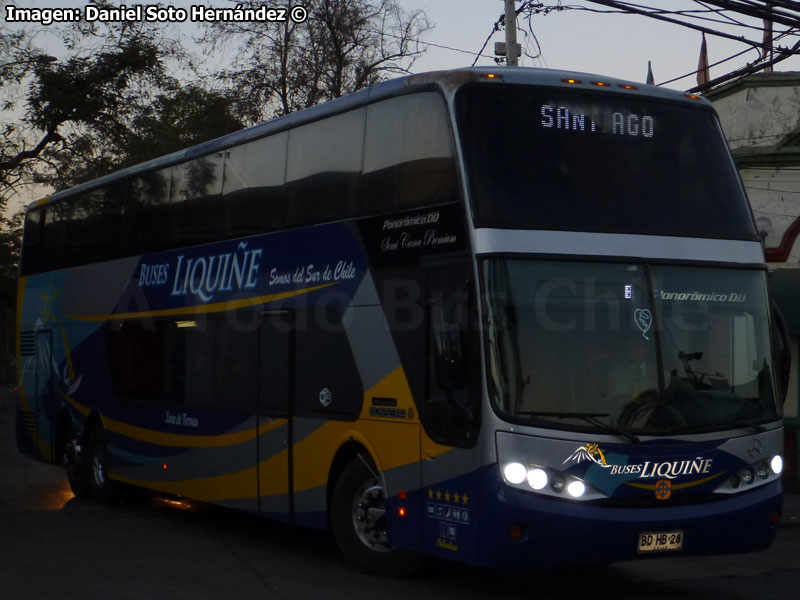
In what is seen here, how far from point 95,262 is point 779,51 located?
29.9 ft

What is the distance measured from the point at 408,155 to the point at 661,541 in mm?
3521

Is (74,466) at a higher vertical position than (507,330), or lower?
lower

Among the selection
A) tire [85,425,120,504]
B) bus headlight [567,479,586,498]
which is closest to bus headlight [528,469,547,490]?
bus headlight [567,479,586,498]

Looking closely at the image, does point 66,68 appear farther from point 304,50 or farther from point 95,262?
point 95,262

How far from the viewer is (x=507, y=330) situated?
8.30 meters

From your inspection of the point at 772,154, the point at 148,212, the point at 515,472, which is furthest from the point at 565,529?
the point at 772,154

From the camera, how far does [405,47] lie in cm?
3238

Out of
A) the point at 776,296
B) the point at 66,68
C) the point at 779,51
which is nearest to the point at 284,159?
the point at 779,51

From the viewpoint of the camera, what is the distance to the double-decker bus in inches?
325

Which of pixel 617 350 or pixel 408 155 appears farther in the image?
pixel 408 155

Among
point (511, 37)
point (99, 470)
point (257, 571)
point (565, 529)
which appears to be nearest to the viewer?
point (565, 529)

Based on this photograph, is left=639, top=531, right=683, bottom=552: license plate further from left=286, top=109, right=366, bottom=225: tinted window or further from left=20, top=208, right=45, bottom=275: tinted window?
left=20, top=208, right=45, bottom=275: tinted window

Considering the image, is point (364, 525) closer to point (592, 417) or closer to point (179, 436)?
point (592, 417)

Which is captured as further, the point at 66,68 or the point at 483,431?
the point at 66,68
